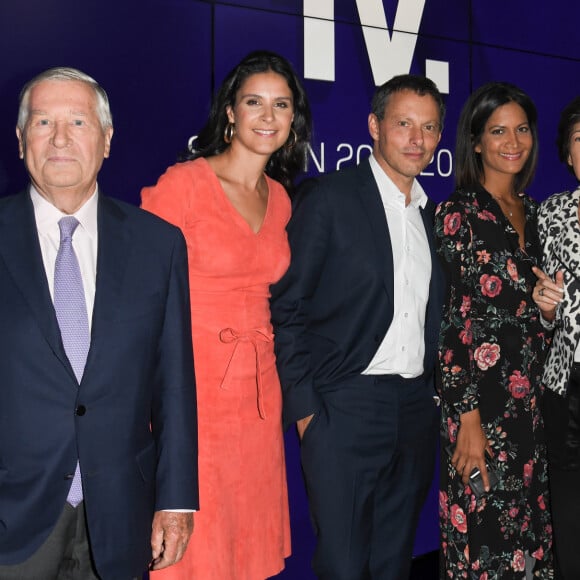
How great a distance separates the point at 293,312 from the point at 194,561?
2.74 feet

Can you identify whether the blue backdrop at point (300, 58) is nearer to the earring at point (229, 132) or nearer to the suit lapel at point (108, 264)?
the earring at point (229, 132)

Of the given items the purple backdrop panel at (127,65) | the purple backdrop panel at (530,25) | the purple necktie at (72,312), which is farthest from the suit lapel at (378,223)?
the purple backdrop panel at (530,25)

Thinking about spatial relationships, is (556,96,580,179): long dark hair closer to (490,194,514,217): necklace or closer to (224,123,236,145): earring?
(490,194,514,217): necklace

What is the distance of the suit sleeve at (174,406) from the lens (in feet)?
6.17

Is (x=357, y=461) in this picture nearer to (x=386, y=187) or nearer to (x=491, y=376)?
(x=491, y=376)

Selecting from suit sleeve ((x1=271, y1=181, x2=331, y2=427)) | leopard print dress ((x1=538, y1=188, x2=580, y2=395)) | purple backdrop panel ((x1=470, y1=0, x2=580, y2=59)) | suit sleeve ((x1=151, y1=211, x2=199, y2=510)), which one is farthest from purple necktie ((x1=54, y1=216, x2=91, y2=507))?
purple backdrop panel ((x1=470, y1=0, x2=580, y2=59))

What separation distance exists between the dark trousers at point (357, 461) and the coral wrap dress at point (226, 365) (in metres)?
0.17

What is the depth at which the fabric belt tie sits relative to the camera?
93.8 inches

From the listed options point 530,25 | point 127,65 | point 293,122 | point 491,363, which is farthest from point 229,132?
point 530,25

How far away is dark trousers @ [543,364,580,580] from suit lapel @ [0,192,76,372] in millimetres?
1780

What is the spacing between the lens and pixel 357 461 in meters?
2.51

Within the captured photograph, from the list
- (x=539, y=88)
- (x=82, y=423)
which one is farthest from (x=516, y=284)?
(x=539, y=88)

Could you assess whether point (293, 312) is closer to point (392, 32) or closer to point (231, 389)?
point (231, 389)

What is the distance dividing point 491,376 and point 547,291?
0.34m
